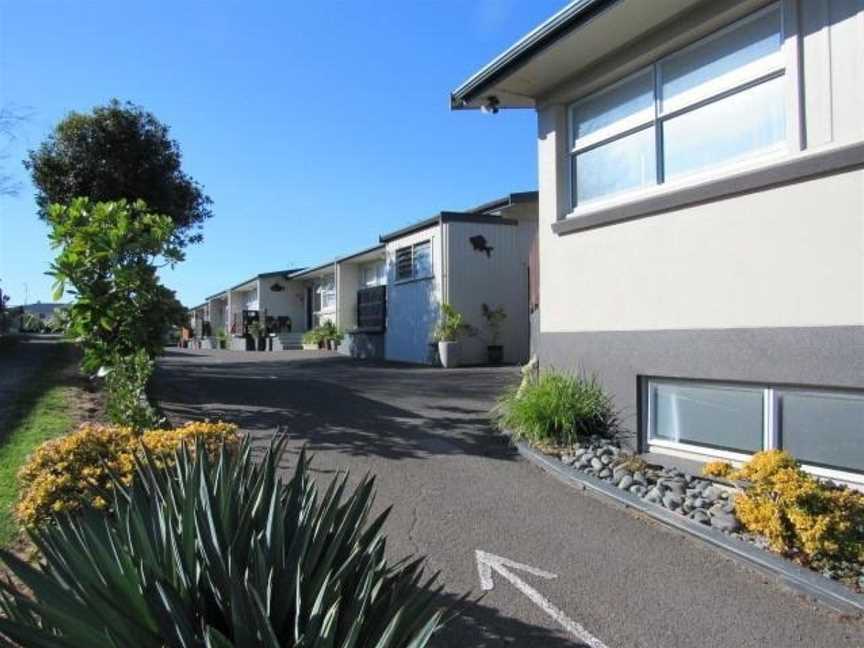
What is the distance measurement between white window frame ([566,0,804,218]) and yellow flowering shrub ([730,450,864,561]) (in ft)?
9.44

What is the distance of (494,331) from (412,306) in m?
2.82

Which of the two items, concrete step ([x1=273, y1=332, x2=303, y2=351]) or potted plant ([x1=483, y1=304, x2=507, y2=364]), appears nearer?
potted plant ([x1=483, y1=304, x2=507, y2=364])

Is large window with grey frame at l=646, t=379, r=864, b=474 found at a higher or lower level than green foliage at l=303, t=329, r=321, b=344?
lower

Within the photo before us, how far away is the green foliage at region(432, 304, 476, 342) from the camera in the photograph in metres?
18.5

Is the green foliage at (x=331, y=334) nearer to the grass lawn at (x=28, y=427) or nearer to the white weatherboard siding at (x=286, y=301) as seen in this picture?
the white weatherboard siding at (x=286, y=301)

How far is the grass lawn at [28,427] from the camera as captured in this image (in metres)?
5.86

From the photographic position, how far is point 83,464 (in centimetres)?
516

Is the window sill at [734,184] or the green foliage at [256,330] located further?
the green foliage at [256,330]

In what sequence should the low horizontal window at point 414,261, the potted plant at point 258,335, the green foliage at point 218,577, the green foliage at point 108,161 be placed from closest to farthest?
1. the green foliage at point 218,577
2. the green foliage at point 108,161
3. the low horizontal window at point 414,261
4. the potted plant at point 258,335

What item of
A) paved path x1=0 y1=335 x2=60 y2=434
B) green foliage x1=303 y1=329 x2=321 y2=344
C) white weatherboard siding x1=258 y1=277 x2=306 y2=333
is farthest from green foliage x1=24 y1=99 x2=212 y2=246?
white weatherboard siding x1=258 y1=277 x2=306 y2=333

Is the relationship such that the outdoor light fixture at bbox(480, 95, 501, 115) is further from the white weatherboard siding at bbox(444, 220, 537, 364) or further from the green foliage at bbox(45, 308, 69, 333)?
the white weatherboard siding at bbox(444, 220, 537, 364)

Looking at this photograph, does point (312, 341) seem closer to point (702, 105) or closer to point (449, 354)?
point (449, 354)

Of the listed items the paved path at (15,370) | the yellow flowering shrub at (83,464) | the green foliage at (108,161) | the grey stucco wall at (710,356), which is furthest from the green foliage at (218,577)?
the green foliage at (108,161)

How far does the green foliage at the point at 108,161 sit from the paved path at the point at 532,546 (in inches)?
318
